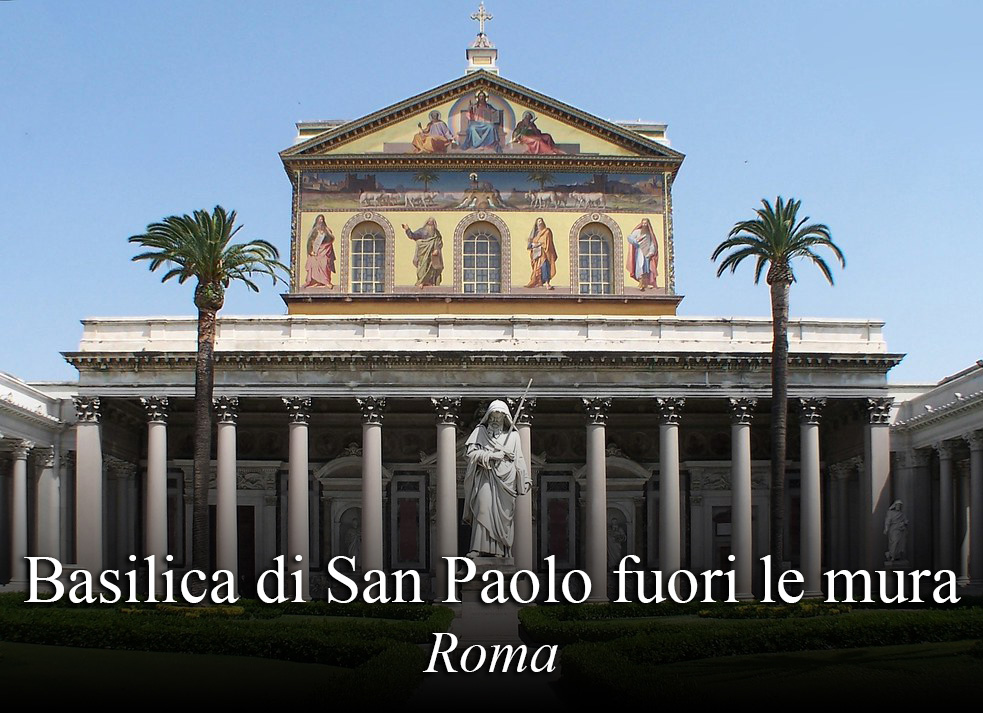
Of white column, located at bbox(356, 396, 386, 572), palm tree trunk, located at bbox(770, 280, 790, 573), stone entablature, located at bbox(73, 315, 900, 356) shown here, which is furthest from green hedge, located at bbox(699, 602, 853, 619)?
white column, located at bbox(356, 396, 386, 572)

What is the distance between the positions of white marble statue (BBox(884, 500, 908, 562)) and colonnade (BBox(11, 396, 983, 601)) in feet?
0.96

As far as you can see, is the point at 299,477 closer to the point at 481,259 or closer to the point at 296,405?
the point at 296,405

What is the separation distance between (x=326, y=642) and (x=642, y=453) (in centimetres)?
2857

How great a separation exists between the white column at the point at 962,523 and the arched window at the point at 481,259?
688 inches

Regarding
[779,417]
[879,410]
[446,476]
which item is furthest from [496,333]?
[879,410]

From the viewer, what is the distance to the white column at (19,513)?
44.2 metres

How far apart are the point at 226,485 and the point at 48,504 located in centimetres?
730

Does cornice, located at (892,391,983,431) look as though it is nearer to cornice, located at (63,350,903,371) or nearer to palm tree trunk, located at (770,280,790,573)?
cornice, located at (63,350,903,371)

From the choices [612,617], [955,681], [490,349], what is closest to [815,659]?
[955,681]

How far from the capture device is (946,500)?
44.6 meters

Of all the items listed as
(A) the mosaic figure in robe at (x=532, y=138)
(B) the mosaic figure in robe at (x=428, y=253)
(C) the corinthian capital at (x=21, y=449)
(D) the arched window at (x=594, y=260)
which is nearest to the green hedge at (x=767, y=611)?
(D) the arched window at (x=594, y=260)

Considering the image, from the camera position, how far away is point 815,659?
23.9 metres

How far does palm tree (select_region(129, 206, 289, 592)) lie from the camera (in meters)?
40.1

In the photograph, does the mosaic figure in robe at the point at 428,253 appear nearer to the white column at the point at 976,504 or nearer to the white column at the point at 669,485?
the white column at the point at 669,485
